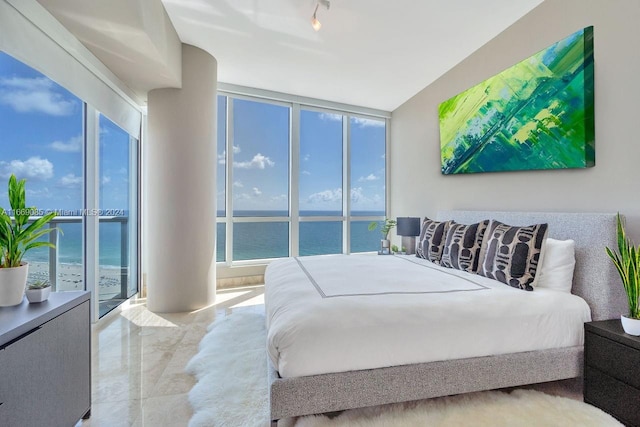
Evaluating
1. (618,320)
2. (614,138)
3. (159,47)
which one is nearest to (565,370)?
(618,320)

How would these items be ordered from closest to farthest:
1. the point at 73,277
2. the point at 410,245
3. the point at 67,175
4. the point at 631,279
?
the point at 631,279 → the point at 67,175 → the point at 73,277 → the point at 410,245

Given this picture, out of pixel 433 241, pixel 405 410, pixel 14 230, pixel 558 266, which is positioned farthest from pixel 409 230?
pixel 14 230

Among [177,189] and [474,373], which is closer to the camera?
[474,373]

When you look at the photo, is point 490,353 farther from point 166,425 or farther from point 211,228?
point 211,228

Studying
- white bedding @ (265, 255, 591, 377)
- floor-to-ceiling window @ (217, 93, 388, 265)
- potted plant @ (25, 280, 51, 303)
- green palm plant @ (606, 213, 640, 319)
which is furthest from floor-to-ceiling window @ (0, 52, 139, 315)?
green palm plant @ (606, 213, 640, 319)

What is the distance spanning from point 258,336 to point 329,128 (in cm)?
373

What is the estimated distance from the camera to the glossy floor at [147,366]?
5.44 ft

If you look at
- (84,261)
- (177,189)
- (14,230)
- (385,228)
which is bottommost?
(84,261)

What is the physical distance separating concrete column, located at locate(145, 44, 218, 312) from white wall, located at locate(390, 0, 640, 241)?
304 cm

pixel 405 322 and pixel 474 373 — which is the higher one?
pixel 405 322

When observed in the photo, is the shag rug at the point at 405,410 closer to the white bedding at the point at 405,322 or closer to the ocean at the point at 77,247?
the white bedding at the point at 405,322

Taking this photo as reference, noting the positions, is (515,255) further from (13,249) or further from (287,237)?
(287,237)

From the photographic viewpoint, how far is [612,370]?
1572 mm

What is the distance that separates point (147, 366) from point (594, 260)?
129 inches
